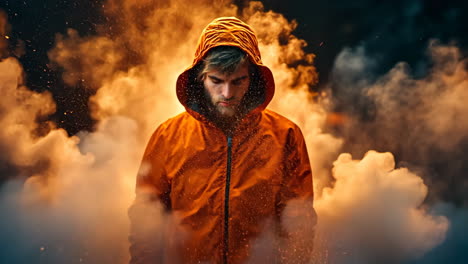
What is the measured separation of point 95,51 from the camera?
4.65 ft

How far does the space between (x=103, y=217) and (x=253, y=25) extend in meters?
1.00

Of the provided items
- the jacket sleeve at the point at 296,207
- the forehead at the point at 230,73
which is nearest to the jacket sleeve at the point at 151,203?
the forehead at the point at 230,73

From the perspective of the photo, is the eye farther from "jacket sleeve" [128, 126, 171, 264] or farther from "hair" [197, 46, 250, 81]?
"jacket sleeve" [128, 126, 171, 264]

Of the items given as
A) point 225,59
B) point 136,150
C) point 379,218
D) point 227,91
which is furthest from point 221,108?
point 379,218

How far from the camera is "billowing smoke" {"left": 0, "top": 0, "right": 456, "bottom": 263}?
132 cm

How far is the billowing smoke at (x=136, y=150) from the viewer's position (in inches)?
51.9

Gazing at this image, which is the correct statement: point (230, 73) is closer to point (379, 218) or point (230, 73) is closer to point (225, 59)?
point (225, 59)

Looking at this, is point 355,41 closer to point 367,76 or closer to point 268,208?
point 367,76

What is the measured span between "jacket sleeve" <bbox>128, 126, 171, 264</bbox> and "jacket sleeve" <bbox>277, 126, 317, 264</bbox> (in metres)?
0.44

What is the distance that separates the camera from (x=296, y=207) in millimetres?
1341

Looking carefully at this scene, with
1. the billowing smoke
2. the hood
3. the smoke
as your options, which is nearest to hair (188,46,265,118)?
the hood

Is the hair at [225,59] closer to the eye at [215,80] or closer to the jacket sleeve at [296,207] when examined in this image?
the eye at [215,80]

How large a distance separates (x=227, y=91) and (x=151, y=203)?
1.66ft

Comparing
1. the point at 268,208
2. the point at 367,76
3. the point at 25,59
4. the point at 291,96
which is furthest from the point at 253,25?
the point at 25,59
